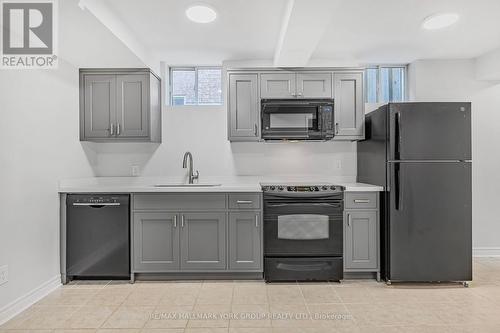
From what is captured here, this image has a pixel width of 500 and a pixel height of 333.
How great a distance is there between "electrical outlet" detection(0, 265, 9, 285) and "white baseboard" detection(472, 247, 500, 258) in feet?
15.8

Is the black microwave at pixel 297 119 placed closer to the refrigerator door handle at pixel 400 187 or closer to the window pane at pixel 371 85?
the refrigerator door handle at pixel 400 187

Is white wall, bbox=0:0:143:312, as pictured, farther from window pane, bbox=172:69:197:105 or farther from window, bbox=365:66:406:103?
window, bbox=365:66:406:103

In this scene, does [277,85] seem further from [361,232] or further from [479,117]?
[479,117]

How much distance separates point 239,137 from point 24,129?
1983 mm

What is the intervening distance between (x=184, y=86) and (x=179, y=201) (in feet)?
5.46

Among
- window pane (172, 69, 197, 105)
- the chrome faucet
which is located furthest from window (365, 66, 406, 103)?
the chrome faucet

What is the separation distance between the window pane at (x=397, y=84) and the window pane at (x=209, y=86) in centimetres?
222

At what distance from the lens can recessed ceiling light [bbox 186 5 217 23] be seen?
2.72 meters

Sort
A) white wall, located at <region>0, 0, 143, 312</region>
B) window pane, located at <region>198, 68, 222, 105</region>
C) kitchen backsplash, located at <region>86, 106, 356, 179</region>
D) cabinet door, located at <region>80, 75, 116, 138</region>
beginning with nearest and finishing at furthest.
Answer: white wall, located at <region>0, 0, 143, 312</region>, cabinet door, located at <region>80, 75, 116, 138</region>, kitchen backsplash, located at <region>86, 106, 356, 179</region>, window pane, located at <region>198, 68, 222, 105</region>

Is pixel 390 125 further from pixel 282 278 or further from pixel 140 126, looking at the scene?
pixel 140 126

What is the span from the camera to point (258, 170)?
13.0ft

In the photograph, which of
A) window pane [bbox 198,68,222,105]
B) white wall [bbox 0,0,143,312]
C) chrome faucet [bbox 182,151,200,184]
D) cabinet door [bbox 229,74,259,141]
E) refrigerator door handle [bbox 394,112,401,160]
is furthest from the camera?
window pane [bbox 198,68,222,105]

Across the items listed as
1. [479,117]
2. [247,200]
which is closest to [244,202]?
[247,200]

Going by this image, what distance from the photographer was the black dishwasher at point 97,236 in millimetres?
3115
